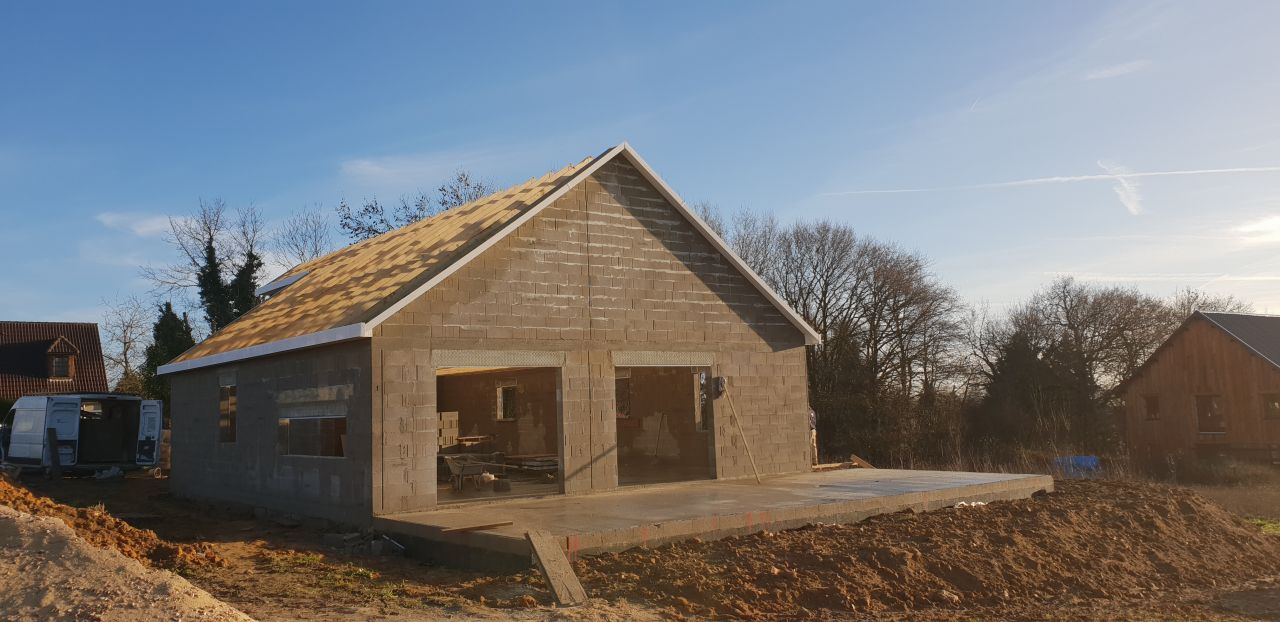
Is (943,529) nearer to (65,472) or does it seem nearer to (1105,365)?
(65,472)

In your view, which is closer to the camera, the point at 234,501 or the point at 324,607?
the point at 324,607

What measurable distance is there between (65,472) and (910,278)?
106ft

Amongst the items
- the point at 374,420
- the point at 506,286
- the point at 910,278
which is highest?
the point at 910,278

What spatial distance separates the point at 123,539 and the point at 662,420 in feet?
38.6

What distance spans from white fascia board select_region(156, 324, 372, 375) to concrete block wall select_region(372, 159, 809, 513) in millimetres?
368

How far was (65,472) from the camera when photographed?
2372 centimetres

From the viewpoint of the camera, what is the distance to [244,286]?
123ft

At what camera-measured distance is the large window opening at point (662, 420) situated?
19531 millimetres

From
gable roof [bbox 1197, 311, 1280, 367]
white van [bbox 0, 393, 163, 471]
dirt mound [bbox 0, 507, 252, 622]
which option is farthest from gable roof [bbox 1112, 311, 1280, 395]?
dirt mound [bbox 0, 507, 252, 622]

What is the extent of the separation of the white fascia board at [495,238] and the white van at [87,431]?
14.5 m

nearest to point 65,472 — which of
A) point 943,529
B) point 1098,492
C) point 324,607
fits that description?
point 324,607

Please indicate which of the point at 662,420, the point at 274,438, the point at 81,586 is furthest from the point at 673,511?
the point at 662,420

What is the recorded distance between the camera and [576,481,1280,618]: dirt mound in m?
8.90

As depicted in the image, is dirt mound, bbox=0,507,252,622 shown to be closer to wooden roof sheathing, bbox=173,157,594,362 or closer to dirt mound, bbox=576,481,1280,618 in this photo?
dirt mound, bbox=576,481,1280,618
